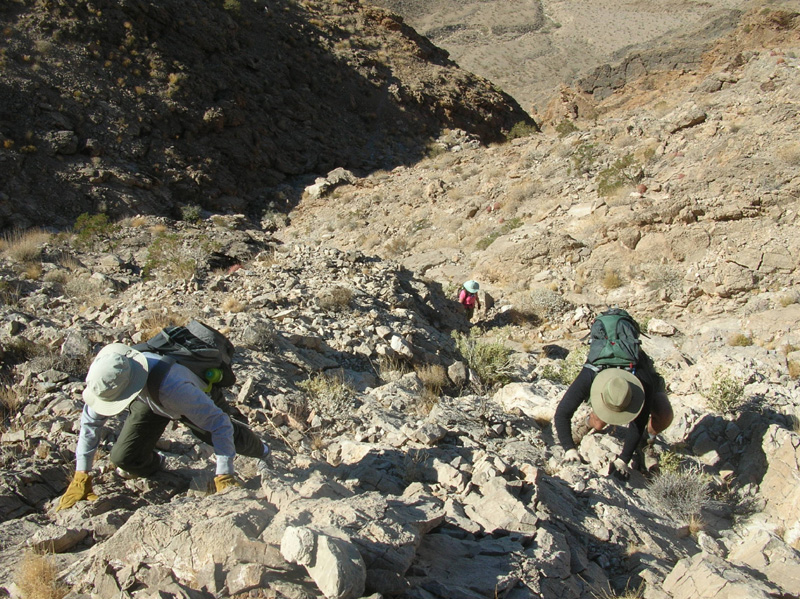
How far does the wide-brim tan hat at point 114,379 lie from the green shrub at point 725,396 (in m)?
4.45

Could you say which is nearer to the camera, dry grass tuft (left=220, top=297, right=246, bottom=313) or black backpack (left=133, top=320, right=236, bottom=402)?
black backpack (left=133, top=320, right=236, bottom=402)

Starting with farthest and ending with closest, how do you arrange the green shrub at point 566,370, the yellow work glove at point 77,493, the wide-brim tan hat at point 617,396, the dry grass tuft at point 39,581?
the green shrub at point 566,370, the wide-brim tan hat at point 617,396, the yellow work glove at point 77,493, the dry grass tuft at point 39,581

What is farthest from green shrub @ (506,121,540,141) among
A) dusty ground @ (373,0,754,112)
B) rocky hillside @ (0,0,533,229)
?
dusty ground @ (373,0,754,112)

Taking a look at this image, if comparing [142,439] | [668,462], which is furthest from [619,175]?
[142,439]

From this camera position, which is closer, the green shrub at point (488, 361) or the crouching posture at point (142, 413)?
the crouching posture at point (142, 413)

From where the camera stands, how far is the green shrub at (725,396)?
4.51 meters

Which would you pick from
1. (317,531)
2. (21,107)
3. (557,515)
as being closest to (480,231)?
(557,515)

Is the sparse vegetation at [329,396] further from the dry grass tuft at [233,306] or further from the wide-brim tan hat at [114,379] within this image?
the wide-brim tan hat at [114,379]

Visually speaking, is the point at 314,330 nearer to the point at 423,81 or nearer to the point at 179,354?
the point at 179,354

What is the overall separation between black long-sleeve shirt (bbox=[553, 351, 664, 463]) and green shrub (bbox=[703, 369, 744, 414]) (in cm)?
98

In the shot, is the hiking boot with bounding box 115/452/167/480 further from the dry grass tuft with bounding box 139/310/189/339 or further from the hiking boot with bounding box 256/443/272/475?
the dry grass tuft with bounding box 139/310/189/339

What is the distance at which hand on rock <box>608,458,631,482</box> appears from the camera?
383 cm

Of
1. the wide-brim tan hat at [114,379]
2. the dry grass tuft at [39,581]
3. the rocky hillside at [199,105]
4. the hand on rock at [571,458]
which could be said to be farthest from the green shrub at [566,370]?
the rocky hillside at [199,105]

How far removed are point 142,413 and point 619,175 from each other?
Answer: 9709 mm
